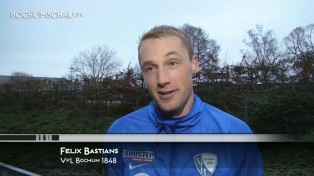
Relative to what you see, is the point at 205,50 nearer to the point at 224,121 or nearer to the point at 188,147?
the point at 224,121

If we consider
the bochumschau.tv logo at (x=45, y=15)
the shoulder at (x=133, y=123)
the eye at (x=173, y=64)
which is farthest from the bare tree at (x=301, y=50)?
the bochumschau.tv logo at (x=45, y=15)

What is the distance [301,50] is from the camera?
8.63 ft

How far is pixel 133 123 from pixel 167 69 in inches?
16.0

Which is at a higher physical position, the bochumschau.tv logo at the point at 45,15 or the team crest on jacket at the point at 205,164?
the bochumschau.tv logo at the point at 45,15

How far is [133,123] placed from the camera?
8.69 ft

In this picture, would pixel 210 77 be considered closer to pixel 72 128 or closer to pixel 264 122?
pixel 264 122

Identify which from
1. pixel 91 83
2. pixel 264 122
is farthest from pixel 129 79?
pixel 264 122

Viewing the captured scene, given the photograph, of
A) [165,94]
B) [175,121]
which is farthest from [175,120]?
[165,94]

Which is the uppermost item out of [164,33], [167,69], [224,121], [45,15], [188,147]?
[45,15]

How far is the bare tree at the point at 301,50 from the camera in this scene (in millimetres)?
2582

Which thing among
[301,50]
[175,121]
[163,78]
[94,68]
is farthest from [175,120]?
[301,50]

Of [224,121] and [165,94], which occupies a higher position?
[165,94]

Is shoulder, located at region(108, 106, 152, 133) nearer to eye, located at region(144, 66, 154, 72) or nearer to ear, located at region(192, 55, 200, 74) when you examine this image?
eye, located at region(144, 66, 154, 72)

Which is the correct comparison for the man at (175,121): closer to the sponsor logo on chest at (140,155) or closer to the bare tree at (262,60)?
the sponsor logo on chest at (140,155)
